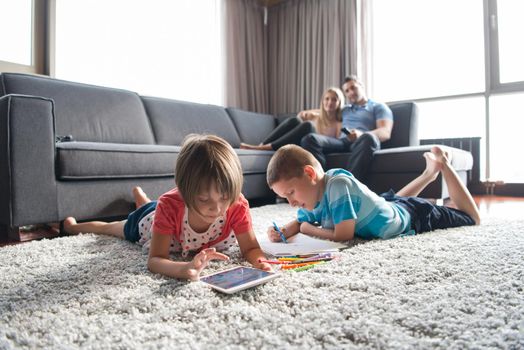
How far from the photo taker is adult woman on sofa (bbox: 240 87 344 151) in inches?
111

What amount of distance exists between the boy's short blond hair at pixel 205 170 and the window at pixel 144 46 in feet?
8.57

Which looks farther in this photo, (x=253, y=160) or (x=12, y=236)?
(x=253, y=160)

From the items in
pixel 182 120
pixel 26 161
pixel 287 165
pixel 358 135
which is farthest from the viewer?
pixel 182 120

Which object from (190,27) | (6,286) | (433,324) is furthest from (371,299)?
(190,27)

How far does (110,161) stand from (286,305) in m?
1.36

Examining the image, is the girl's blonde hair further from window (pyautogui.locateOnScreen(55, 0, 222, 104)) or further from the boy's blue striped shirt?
the boy's blue striped shirt

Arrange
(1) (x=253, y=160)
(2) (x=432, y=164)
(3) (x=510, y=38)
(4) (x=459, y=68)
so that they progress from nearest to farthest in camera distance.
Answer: (2) (x=432, y=164) → (1) (x=253, y=160) → (3) (x=510, y=38) → (4) (x=459, y=68)

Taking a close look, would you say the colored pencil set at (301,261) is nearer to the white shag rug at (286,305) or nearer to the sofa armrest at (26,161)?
the white shag rug at (286,305)

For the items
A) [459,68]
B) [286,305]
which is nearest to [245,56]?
[459,68]

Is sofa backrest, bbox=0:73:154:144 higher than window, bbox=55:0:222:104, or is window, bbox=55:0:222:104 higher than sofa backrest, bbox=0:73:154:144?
window, bbox=55:0:222:104

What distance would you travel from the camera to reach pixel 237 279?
831 millimetres

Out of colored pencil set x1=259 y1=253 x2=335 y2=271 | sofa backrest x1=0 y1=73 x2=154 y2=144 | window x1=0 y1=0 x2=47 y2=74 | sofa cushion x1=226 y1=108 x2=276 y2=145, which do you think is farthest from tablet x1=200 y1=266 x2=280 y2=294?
window x1=0 y1=0 x2=47 y2=74

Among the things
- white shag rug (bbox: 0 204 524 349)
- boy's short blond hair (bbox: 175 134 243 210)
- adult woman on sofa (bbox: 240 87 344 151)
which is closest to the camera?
white shag rug (bbox: 0 204 524 349)

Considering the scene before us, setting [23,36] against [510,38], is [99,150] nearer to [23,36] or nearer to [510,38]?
[23,36]
